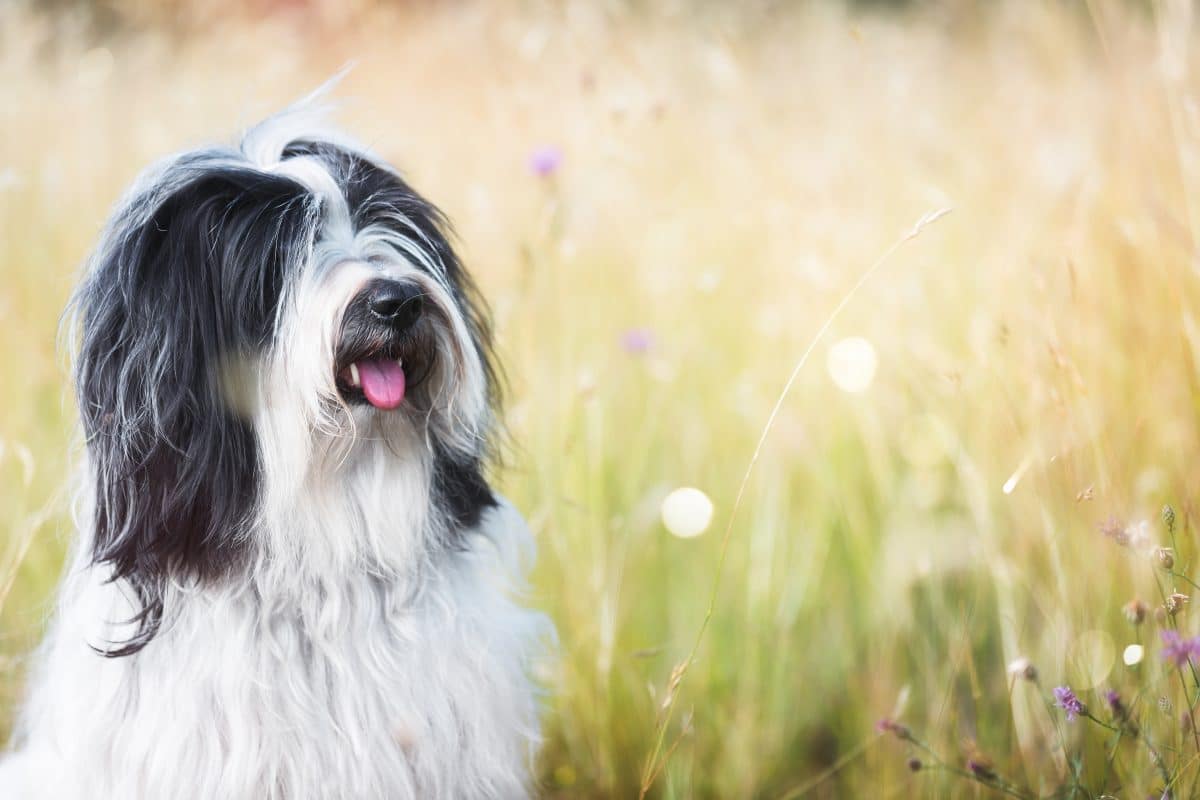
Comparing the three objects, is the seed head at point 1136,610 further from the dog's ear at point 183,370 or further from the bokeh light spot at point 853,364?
the dog's ear at point 183,370

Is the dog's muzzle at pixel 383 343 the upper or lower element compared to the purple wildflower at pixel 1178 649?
upper

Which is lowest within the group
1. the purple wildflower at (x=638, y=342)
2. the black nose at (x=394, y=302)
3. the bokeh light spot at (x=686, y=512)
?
the bokeh light spot at (x=686, y=512)

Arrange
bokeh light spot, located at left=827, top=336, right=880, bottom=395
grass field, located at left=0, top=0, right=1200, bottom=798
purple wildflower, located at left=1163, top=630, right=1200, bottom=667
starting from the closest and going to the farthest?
1. purple wildflower, located at left=1163, top=630, right=1200, bottom=667
2. grass field, located at left=0, top=0, right=1200, bottom=798
3. bokeh light spot, located at left=827, top=336, right=880, bottom=395

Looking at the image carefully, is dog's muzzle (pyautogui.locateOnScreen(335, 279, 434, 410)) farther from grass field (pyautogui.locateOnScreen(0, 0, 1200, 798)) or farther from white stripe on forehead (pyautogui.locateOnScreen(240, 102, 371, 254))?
grass field (pyautogui.locateOnScreen(0, 0, 1200, 798))

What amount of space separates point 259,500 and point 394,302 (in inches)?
17.7

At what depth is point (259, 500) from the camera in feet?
6.45

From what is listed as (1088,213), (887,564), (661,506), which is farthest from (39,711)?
(1088,213)

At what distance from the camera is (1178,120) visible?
2373mm

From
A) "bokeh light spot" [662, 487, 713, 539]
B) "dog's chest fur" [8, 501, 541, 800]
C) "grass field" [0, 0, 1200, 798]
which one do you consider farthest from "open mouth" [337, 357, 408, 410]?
"bokeh light spot" [662, 487, 713, 539]

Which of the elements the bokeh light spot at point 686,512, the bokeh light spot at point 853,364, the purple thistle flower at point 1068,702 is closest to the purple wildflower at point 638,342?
the bokeh light spot at point 686,512

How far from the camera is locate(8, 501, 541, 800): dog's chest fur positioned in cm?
195

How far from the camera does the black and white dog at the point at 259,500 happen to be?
193 cm

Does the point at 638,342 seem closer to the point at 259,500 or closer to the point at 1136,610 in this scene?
the point at 259,500

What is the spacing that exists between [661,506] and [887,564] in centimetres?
69
